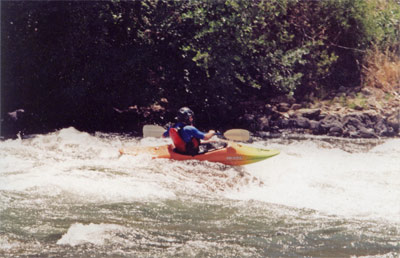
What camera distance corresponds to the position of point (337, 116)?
433 inches

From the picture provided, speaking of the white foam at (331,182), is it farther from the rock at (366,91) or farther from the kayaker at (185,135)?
the rock at (366,91)

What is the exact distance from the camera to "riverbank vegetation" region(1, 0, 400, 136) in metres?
10.6

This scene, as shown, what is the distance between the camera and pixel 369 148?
946 centimetres

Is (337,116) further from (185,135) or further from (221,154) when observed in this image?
(185,135)

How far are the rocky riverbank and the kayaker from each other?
3.35 m

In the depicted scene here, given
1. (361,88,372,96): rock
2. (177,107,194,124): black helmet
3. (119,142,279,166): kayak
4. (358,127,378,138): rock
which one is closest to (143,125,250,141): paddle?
(119,142,279,166): kayak

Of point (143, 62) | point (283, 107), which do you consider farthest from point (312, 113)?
point (143, 62)

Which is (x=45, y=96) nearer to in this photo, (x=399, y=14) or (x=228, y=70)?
(x=228, y=70)

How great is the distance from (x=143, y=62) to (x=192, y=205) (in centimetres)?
573

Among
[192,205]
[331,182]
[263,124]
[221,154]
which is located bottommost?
[331,182]

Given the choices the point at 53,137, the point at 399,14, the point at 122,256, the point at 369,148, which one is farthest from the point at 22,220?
the point at 399,14

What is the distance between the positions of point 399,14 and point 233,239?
10064mm

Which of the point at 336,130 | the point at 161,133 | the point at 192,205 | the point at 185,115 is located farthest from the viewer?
the point at 336,130

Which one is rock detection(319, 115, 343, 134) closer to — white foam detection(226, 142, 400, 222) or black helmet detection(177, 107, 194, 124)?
white foam detection(226, 142, 400, 222)
